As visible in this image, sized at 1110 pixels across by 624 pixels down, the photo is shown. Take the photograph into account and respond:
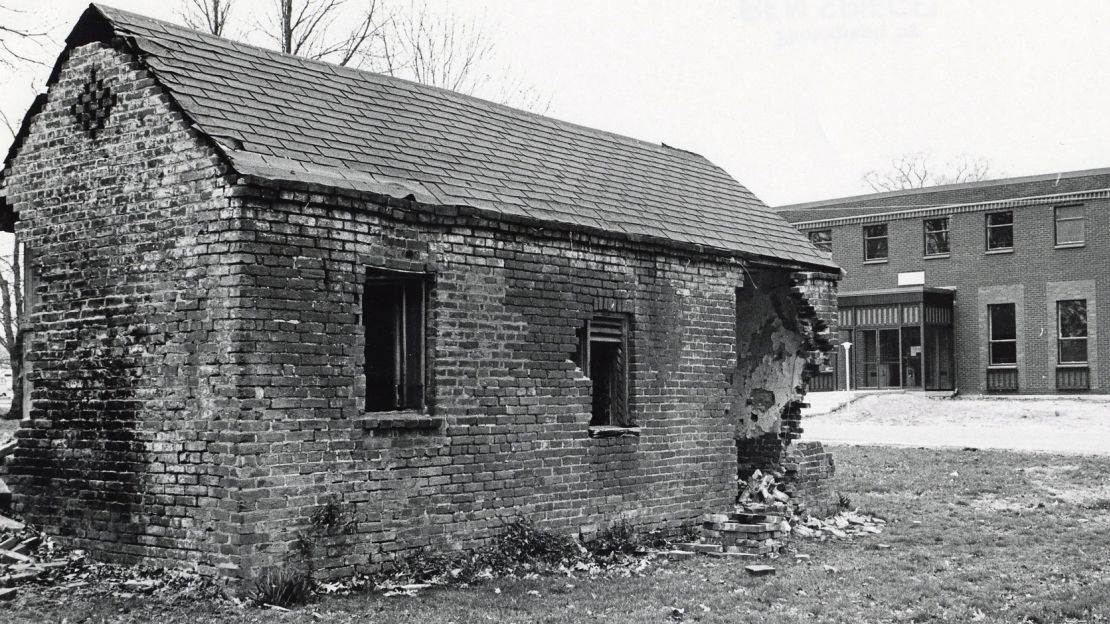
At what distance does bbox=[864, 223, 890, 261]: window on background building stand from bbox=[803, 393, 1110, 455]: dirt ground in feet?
23.4

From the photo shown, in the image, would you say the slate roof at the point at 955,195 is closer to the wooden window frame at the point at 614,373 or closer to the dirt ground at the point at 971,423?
the dirt ground at the point at 971,423


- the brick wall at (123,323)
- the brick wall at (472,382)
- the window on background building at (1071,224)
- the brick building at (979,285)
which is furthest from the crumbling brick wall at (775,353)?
the window on background building at (1071,224)

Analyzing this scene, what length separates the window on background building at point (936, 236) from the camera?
1571 inches

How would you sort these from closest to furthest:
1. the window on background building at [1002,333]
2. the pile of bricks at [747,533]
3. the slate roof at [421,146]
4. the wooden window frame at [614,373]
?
the slate roof at [421,146], the pile of bricks at [747,533], the wooden window frame at [614,373], the window on background building at [1002,333]

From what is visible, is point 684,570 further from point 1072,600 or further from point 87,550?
point 87,550

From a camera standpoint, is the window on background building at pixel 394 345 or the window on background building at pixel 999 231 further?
the window on background building at pixel 999 231

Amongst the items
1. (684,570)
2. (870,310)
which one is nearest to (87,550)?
(684,570)

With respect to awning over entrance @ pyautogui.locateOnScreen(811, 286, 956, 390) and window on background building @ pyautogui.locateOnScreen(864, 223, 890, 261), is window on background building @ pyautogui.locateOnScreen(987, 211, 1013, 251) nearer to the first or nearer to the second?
awning over entrance @ pyautogui.locateOnScreen(811, 286, 956, 390)

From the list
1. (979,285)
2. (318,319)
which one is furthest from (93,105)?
(979,285)

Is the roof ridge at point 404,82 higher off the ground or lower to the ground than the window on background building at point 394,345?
higher

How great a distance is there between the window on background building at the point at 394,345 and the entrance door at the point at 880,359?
1256 inches

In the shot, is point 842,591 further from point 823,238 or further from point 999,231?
point 823,238

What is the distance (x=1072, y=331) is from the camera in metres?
36.9

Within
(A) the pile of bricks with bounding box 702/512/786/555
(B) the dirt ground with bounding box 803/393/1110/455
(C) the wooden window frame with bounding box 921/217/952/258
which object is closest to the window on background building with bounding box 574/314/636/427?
(A) the pile of bricks with bounding box 702/512/786/555
